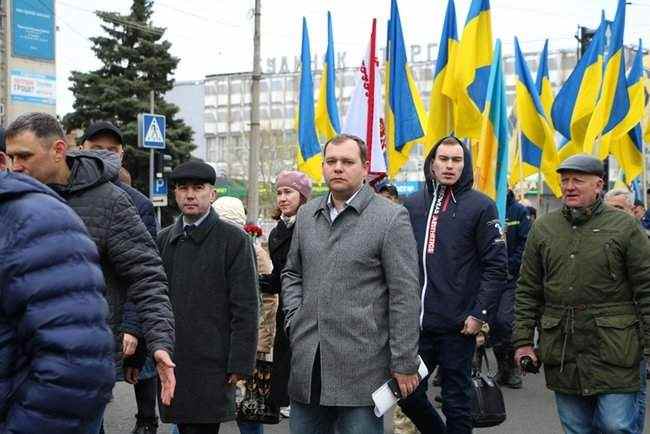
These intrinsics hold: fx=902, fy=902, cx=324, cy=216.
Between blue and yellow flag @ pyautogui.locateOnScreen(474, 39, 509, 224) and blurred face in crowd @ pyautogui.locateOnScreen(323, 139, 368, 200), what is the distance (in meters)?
4.76

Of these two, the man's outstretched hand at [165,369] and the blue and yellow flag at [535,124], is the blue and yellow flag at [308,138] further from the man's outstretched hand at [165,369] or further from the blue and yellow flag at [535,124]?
the man's outstretched hand at [165,369]

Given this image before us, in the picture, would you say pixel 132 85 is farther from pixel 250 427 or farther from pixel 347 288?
pixel 347 288

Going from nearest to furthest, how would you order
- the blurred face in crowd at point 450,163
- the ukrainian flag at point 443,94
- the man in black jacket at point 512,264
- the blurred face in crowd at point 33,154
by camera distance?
the blurred face in crowd at point 33,154 < the blurred face in crowd at point 450,163 < the man in black jacket at point 512,264 < the ukrainian flag at point 443,94

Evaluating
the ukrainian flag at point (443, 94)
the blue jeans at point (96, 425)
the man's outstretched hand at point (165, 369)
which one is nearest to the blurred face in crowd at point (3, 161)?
the man's outstretched hand at point (165, 369)

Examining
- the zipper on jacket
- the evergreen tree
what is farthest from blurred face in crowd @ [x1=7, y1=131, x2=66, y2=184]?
the evergreen tree

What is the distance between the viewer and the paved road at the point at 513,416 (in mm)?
7011

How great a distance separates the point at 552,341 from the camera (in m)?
4.95

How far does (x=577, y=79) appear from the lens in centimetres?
1363

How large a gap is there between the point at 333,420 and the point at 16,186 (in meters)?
2.39

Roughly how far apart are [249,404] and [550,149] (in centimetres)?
815

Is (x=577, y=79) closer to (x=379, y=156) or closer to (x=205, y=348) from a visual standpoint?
(x=379, y=156)

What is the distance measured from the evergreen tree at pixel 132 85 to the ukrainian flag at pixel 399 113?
2560 centimetres

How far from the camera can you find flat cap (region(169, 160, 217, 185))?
496cm

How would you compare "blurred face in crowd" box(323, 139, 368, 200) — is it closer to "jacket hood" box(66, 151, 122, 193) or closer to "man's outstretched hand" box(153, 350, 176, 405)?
"jacket hood" box(66, 151, 122, 193)
